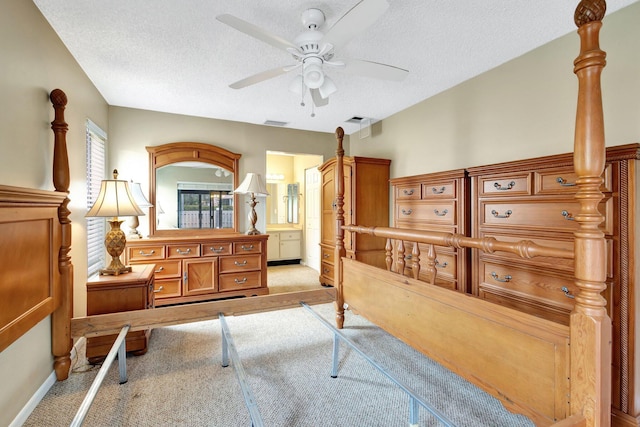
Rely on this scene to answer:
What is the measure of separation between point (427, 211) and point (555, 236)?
4.12 feet

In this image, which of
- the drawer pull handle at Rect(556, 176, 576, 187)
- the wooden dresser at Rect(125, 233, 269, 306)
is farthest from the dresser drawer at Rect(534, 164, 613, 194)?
the wooden dresser at Rect(125, 233, 269, 306)

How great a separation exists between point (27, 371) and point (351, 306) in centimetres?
214

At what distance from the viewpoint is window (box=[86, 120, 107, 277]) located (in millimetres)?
3041

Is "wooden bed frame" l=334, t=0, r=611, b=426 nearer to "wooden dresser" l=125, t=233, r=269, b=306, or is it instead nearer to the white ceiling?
the white ceiling

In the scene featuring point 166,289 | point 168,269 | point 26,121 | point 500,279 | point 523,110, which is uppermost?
point 523,110

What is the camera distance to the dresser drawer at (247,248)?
396cm

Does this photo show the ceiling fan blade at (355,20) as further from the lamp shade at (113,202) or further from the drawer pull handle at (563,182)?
the lamp shade at (113,202)

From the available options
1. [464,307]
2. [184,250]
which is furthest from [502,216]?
[184,250]

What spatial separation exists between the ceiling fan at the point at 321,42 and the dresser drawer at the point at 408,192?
141 centimetres

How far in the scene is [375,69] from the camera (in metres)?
2.05

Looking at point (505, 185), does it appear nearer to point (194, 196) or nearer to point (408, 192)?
point (408, 192)

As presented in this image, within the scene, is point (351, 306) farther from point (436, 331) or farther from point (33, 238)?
point (33, 238)

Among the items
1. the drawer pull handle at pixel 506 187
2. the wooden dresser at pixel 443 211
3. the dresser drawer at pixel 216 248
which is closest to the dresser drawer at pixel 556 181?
the drawer pull handle at pixel 506 187

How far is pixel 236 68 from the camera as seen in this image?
2.72 metres
